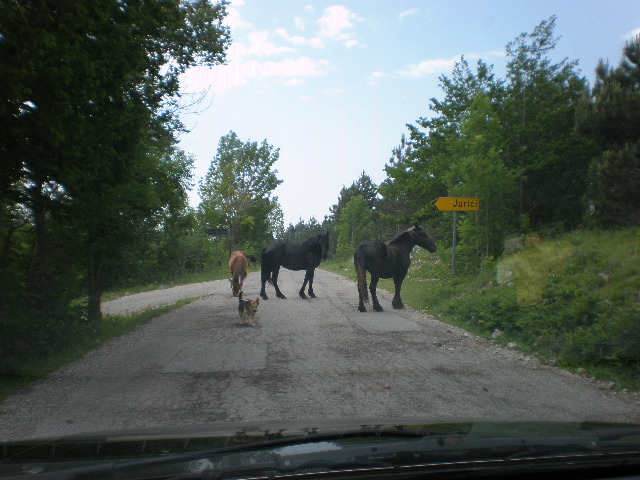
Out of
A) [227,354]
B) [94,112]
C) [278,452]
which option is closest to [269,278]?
[227,354]

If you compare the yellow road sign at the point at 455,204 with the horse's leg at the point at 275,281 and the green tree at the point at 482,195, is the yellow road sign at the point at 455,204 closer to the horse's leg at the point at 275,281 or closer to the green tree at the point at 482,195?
the green tree at the point at 482,195

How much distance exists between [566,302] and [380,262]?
5.08 meters

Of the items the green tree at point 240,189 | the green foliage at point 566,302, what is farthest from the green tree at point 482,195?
the green tree at point 240,189

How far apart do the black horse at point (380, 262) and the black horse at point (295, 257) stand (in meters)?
3.31

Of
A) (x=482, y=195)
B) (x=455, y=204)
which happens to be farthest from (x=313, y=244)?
(x=482, y=195)

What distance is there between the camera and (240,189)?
5016 centimetres

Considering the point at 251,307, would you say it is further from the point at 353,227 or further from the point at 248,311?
the point at 353,227

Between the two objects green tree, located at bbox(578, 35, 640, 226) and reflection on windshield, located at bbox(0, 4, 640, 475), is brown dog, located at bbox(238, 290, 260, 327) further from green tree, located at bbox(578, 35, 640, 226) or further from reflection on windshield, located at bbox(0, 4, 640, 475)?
green tree, located at bbox(578, 35, 640, 226)

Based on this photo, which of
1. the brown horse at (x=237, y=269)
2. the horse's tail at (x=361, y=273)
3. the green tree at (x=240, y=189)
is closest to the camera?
the horse's tail at (x=361, y=273)

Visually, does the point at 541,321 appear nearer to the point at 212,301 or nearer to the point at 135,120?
the point at 135,120

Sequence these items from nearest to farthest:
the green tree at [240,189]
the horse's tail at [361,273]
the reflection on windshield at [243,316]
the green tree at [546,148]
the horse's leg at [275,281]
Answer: the reflection on windshield at [243,316], the horse's tail at [361,273], the horse's leg at [275,281], the green tree at [546,148], the green tree at [240,189]

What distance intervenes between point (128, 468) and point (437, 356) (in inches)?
249

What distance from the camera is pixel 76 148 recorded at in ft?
22.3

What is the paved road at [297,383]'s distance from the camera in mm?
5277
